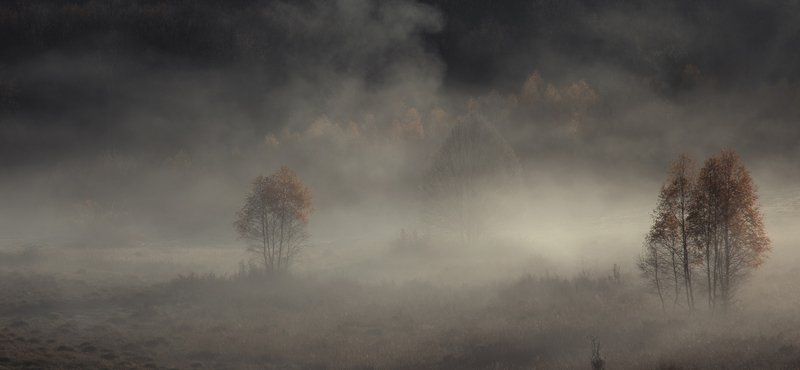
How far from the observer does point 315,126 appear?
85562 millimetres

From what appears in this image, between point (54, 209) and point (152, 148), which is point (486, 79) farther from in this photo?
Answer: point (54, 209)

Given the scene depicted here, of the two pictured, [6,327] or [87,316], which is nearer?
[6,327]

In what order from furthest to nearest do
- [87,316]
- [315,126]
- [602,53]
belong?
1. [602,53]
2. [315,126]
3. [87,316]

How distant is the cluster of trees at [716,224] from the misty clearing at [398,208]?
130 millimetres

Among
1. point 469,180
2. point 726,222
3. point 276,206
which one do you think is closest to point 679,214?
point 726,222

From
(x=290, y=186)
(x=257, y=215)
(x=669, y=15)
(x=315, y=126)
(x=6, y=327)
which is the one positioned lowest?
(x=6, y=327)

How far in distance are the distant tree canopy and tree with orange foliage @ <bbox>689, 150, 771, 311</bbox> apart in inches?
702

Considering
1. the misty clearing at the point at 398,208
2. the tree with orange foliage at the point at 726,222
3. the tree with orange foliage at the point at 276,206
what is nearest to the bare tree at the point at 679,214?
the misty clearing at the point at 398,208

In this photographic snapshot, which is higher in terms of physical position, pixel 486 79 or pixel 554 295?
pixel 486 79

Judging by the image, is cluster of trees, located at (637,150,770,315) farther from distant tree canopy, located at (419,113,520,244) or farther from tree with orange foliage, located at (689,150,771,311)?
distant tree canopy, located at (419,113,520,244)

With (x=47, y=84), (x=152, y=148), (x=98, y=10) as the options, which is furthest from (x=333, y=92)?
(x=98, y=10)

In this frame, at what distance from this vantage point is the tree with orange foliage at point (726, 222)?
18938 millimetres

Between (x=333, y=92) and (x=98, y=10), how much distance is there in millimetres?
125329

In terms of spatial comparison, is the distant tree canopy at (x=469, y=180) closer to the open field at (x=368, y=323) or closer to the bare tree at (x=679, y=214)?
the open field at (x=368, y=323)
